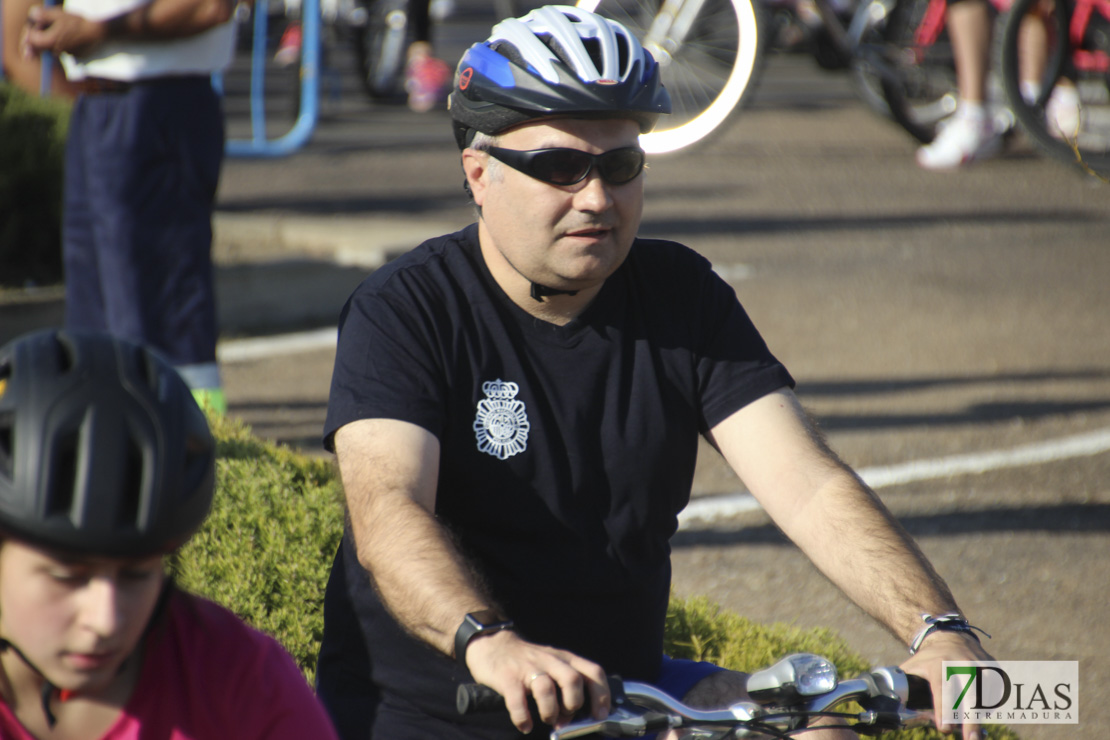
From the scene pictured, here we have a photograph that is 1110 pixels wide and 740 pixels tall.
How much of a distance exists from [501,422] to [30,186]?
6.38 meters

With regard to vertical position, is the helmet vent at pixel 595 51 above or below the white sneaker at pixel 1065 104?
above

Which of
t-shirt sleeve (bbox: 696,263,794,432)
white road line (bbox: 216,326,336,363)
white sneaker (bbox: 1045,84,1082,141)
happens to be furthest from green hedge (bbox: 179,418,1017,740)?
white sneaker (bbox: 1045,84,1082,141)

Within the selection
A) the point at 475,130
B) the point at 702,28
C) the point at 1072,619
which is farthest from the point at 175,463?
the point at 702,28

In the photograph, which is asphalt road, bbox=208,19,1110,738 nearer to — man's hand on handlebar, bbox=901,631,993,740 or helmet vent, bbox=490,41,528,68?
man's hand on handlebar, bbox=901,631,993,740

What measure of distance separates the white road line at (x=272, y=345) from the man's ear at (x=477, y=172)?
187 inches

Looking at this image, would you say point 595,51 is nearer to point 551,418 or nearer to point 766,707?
point 551,418

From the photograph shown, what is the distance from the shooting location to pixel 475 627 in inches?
80.8

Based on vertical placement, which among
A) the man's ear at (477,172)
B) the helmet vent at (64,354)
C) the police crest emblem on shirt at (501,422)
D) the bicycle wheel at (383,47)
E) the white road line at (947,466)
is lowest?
the bicycle wheel at (383,47)

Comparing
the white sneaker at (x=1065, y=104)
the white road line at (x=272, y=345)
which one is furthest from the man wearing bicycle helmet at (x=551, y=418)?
the white sneaker at (x=1065, y=104)

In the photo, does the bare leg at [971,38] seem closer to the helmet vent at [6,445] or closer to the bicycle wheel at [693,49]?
the bicycle wheel at [693,49]

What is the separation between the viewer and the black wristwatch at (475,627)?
80.6 inches

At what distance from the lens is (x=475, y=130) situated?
2.71 meters

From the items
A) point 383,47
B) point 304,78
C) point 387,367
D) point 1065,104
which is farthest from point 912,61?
point 387,367

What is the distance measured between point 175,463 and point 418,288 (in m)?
→ 0.93
